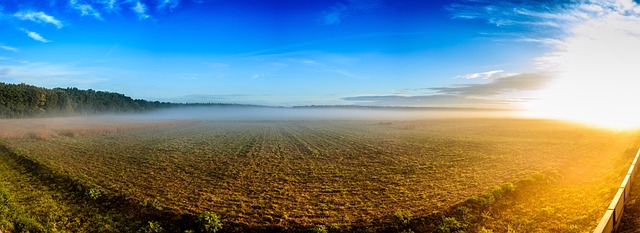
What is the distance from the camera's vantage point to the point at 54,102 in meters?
118

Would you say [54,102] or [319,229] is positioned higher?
[54,102]

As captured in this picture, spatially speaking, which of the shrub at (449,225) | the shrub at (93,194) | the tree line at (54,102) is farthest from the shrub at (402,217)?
the tree line at (54,102)

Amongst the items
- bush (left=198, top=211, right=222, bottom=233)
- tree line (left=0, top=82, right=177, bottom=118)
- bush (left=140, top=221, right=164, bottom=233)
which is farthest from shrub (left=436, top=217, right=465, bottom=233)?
tree line (left=0, top=82, right=177, bottom=118)

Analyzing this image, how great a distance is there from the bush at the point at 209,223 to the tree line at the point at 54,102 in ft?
393

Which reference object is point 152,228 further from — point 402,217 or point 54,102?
point 54,102

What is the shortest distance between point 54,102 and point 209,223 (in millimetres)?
137304

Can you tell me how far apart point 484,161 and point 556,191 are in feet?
30.4

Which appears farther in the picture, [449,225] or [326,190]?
[326,190]

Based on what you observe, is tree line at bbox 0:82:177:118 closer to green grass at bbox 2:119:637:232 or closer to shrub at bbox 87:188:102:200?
green grass at bbox 2:119:637:232

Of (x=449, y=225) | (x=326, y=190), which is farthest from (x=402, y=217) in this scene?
(x=326, y=190)

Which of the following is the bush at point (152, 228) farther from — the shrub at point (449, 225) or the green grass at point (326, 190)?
the shrub at point (449, 225)

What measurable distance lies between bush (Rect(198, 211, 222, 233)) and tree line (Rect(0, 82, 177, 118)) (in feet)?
393

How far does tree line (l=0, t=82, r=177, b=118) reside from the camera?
101 meters

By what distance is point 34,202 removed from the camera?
15.5m
